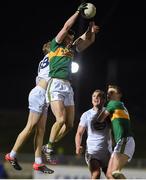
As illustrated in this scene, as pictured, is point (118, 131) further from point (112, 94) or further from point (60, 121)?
point (60, 121)

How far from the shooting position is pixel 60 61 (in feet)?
30.1

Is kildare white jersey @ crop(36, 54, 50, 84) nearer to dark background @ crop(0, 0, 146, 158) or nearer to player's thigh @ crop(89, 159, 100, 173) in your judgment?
player's thigh @ crop(89, 159, 100, 173)

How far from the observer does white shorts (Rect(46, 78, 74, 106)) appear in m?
9.12

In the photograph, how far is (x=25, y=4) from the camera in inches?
1094

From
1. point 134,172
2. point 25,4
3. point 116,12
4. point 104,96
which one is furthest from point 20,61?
point 104,96

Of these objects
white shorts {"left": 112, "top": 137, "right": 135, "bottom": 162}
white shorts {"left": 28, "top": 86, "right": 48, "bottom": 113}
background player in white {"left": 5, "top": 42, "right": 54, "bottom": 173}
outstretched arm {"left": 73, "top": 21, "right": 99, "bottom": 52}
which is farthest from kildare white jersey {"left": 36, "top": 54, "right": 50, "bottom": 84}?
white shorts {"left": 112, "top": 137, "right": 135, "bottom": 162}

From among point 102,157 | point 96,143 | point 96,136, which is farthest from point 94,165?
point 96,136

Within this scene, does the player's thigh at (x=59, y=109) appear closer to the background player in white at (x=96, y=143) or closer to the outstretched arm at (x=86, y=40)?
the outstretched arm at (x=86, y=40)

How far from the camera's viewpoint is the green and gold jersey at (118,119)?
9602 mm

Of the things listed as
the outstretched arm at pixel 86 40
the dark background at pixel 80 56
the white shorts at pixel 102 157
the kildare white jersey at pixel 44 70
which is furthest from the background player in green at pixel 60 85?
the dark background at pixel 80 56

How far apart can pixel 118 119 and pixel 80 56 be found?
17.4 metres

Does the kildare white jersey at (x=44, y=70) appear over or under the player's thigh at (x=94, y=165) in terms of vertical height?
over

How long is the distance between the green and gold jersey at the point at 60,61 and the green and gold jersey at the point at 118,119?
2.85 ft

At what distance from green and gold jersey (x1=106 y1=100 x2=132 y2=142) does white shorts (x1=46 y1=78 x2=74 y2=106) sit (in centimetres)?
72
